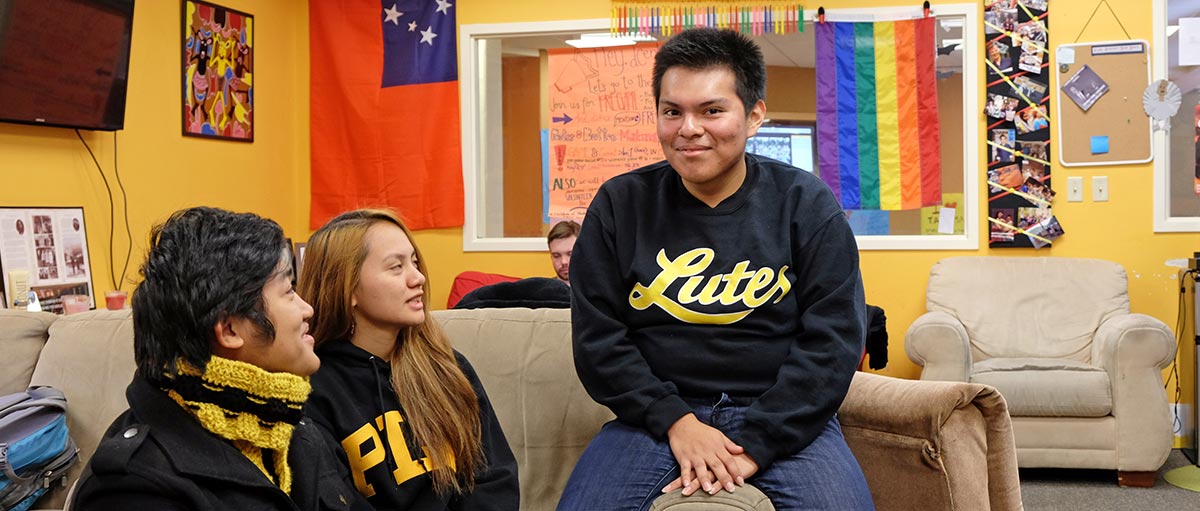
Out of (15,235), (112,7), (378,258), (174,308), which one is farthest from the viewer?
(112,7)

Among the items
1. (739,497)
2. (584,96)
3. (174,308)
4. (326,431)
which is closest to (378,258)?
(326,431)

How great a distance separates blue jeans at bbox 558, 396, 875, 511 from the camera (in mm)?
1819

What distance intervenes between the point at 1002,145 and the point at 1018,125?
0.11 meters

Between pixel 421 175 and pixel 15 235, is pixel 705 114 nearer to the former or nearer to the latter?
pixel 15 235

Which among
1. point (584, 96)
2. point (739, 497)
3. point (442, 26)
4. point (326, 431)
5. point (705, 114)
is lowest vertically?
point (739, 497)

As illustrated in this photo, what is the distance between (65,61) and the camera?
3.66 metres

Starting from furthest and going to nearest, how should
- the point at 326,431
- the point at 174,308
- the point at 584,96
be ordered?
1. the point at 584,96
2. the point at 326,431
3. the point at 174,308

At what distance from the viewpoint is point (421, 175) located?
17.3 feet

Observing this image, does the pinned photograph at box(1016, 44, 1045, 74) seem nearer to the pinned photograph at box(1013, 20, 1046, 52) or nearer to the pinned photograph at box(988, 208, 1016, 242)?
the pinned photograph at box(1013, 20, 1046, 52)

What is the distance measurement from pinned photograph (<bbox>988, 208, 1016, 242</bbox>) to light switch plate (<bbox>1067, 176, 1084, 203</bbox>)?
0.27 m

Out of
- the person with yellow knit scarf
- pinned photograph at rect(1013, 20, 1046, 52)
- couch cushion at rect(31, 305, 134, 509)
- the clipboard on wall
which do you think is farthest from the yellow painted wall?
the clipboard on wall

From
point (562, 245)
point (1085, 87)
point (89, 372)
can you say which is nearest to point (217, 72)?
point (562, 245)

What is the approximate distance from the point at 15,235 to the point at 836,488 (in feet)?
9.97

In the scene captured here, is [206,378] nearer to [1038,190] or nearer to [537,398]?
[537,398]
